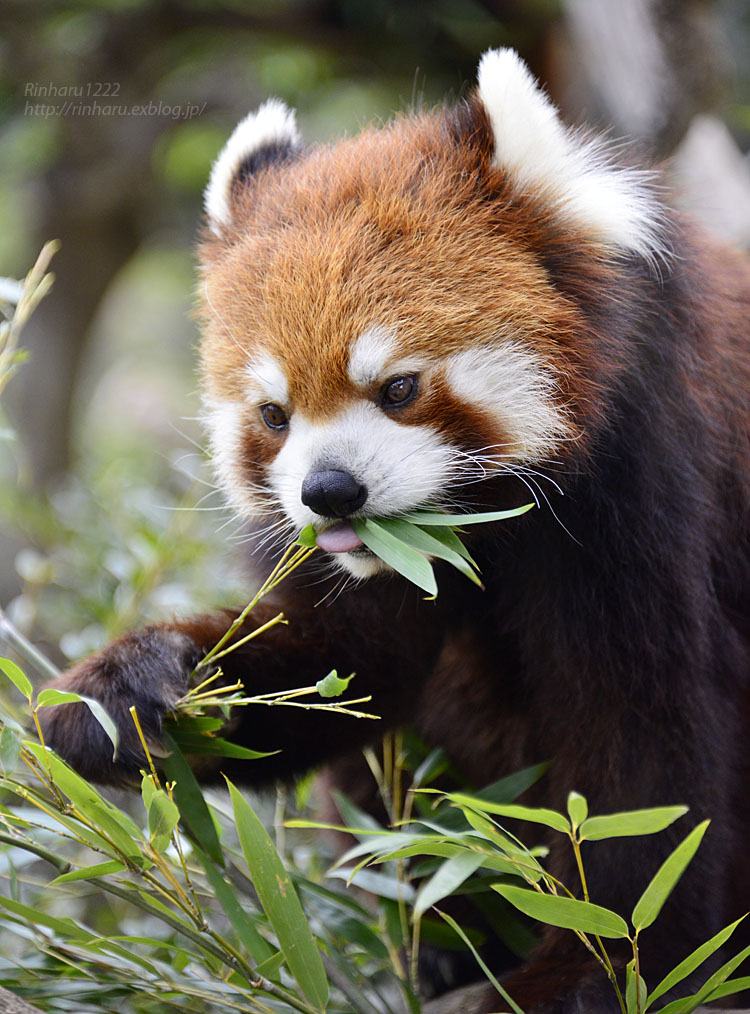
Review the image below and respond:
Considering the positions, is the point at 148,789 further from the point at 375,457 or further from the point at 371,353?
the point at 371,353

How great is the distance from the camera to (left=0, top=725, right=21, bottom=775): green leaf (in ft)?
5.51

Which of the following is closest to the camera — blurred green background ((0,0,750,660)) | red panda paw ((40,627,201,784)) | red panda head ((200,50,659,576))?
red panda head ((200,50,659,576))

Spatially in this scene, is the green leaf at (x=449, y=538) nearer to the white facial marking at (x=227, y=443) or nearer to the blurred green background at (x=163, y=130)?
the white facial marking at (x=227, y=443)

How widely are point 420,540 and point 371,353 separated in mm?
350

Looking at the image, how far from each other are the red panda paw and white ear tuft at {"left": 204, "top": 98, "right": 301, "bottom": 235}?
0.94m

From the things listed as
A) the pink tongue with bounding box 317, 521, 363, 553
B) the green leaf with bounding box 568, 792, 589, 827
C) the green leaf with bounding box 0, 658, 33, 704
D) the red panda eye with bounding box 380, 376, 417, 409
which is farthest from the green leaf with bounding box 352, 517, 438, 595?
the green leaf with bounding box 0, 658, 33, 704

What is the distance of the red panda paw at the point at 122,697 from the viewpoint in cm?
203

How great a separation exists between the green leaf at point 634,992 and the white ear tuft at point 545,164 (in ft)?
4.19

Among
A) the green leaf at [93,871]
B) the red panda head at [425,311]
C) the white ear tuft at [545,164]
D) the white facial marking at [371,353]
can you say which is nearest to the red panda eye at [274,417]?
the red panda head at [425,311]

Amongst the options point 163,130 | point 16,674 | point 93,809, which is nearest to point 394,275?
point 16,674

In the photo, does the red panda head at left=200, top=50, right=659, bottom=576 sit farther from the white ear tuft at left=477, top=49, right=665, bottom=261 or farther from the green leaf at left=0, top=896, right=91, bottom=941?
the green leaf at left=0, top=896, right=91, bottom=941

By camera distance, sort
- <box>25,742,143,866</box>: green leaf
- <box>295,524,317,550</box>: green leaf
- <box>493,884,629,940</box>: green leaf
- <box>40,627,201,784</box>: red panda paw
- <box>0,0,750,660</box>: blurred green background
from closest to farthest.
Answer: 1. <box>493,884,629,940</box>: green leaf
2. <box>25,742,143,866</box>: green leaf
3. <box>295,524,317,550</box>: green leaf
4. <box>40,627,201,784</box>: red panda paw
5. <box>0,0,750,660</box>: blurred green background

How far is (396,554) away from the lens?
5.83 feet

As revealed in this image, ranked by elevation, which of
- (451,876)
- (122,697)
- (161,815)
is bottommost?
(451,876)
